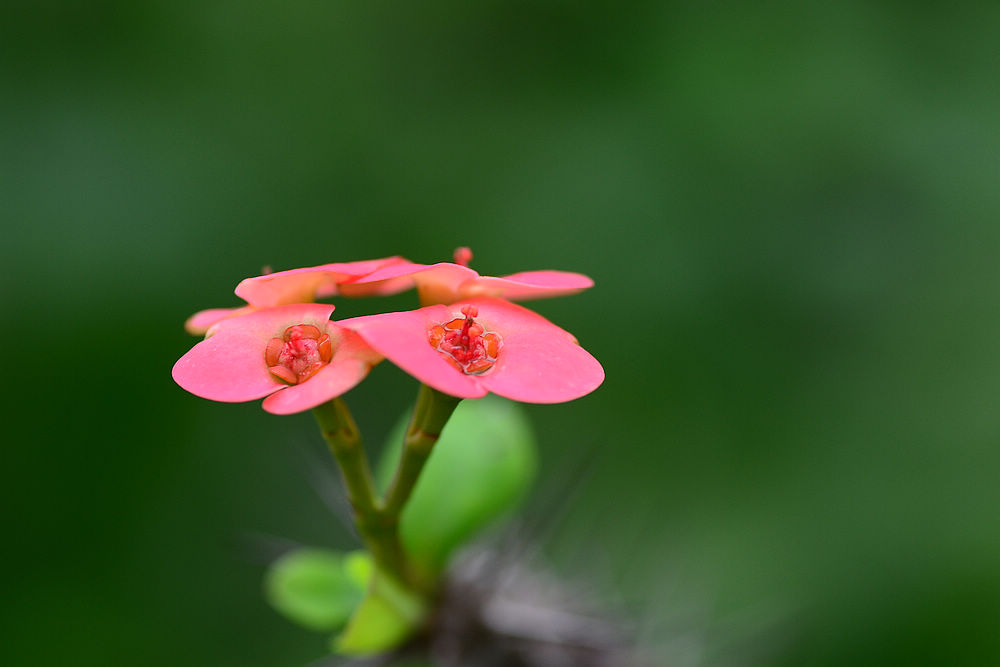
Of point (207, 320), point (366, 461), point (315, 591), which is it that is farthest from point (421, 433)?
point (315, 591)

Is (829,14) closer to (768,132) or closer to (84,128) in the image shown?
(768,132)

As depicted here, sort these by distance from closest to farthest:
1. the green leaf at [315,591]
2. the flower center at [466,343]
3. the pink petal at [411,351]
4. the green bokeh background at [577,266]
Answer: the pink petal at [411,351], the flower center at [466,343], the green leaf at [315,591], the green bokeh background at [577,266]

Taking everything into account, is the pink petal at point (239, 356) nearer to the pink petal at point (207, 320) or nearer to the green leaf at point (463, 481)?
the pink petal at point (207, 320)

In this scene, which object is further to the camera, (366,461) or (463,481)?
(463,481)

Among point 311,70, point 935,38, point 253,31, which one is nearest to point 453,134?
point 311,70

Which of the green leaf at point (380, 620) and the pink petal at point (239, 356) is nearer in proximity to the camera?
the pink petal at point (239, 356)

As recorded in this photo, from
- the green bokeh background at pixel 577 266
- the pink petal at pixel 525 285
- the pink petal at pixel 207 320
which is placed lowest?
the green bokeh background at pixel 577 266

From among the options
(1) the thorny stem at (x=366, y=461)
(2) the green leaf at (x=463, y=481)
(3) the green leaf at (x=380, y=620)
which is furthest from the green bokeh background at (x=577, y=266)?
(1) the thorny stem at (x=366, y=461)

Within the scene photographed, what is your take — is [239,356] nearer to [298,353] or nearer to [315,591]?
[298,353]
